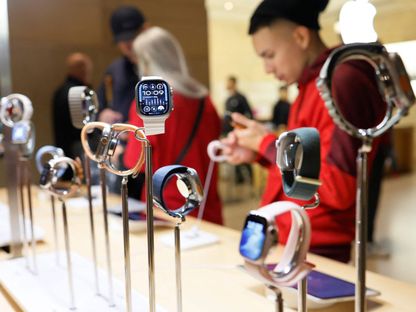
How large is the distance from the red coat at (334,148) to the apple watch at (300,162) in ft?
1.07

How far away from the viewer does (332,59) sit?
18.7 inches

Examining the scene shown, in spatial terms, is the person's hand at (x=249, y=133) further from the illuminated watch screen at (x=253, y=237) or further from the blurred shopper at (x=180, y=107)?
the illuminated watch screen at (x=253, y=237)

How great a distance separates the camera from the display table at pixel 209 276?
84 centimetres

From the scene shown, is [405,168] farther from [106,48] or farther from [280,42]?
[280,42]

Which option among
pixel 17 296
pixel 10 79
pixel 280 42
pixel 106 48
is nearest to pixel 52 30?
pixel 106 48

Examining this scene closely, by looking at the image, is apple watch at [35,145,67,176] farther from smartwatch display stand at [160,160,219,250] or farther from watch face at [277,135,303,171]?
watch face at [277,135,303,171]

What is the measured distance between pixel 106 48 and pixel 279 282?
275 cm

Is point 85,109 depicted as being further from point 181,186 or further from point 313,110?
point 313,110

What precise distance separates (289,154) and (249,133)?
73 cm

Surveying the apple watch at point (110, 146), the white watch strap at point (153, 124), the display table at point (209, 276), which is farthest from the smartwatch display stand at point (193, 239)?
the white watch strap at point (153, 124)

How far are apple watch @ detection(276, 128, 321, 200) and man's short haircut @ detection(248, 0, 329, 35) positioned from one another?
69 centimetres

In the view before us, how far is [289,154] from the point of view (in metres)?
0.52

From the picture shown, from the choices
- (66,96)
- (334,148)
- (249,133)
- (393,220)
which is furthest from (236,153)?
(393,220)

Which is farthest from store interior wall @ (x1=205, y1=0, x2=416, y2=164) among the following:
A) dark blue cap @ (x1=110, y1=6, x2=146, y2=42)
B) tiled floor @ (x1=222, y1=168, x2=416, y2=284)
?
dark blue cap @ (x1=110, y1=6, x2=146, y2=42)
